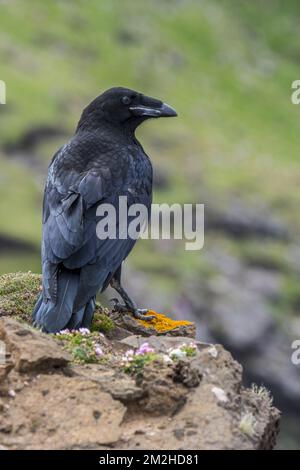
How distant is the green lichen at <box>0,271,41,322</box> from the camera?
516 inches

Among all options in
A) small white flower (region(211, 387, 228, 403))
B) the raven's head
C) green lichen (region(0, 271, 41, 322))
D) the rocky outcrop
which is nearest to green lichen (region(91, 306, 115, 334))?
green lichen (region(0, 271, 41, 322))

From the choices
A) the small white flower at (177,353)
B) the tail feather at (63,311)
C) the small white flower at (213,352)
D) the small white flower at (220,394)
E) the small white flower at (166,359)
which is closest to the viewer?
the small white flower at (220,394)

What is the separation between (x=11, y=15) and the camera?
15325cm

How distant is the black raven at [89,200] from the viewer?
40.3ft

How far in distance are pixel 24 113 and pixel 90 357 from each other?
112821mm

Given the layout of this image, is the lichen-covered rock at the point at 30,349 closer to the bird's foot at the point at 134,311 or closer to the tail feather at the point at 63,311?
the tail feather at the point at 63,311

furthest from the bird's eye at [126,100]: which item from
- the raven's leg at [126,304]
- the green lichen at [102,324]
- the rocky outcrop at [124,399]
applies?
the rocky outcrop at [124,399]

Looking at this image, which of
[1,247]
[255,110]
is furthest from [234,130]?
[1,247]

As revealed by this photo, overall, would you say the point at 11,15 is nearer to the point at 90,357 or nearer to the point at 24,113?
the point at 24,113

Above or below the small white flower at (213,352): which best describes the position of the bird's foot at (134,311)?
above

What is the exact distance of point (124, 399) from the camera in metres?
9.81

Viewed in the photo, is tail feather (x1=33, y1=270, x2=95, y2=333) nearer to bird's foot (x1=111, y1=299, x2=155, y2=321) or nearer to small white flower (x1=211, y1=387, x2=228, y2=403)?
bird's foot (x1=111, y1=299, x2=155, y2=321)

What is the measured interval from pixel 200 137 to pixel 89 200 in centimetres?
12782

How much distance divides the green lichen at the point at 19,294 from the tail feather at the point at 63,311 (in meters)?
0.76
